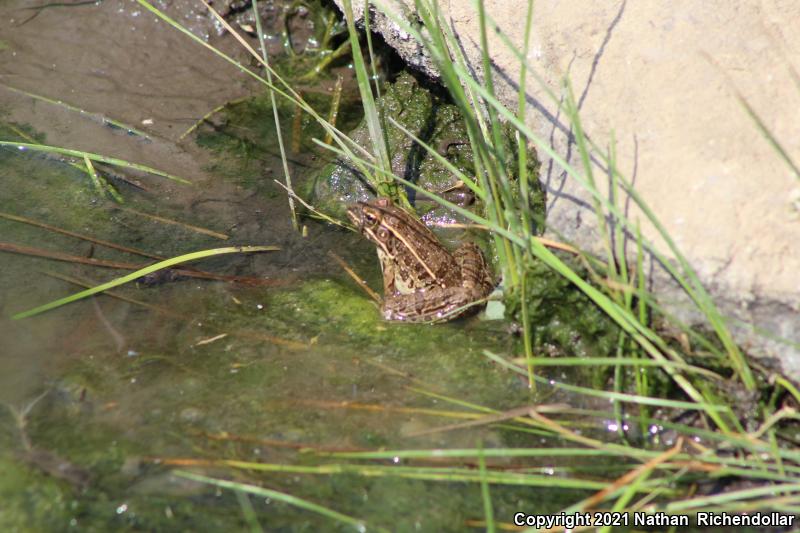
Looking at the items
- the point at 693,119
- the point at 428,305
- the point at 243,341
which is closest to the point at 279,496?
the point at 243,341

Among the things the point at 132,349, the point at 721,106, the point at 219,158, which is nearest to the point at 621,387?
the point at 721,106

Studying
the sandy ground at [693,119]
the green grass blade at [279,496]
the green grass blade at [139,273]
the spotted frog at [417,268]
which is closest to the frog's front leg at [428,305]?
the spotted frog at [417,268]

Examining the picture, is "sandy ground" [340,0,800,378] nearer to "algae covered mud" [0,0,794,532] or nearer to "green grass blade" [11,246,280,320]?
"algae covered mud" [0,0,794,532]

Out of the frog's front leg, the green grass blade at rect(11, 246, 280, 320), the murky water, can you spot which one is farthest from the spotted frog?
the green grass blade at rect(11, 246, 280, 320)

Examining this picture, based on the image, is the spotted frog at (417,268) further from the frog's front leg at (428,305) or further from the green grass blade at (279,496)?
the green grass blade at (279,496)

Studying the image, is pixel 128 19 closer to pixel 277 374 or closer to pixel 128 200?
pixel 128 200
